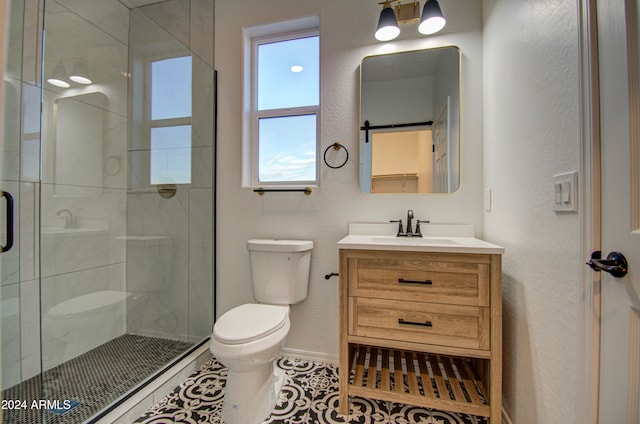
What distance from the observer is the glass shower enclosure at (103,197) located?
1.29 metres

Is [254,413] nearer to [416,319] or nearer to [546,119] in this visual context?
[416,319]

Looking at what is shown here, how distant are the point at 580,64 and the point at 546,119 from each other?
0.21 metres

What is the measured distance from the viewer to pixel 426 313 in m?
1.16

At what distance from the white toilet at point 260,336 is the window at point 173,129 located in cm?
85

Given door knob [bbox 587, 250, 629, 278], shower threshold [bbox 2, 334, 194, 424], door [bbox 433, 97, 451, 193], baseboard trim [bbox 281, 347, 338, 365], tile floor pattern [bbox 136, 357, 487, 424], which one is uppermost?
door [bbox 433, 97, 451, 193]

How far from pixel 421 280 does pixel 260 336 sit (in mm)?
782

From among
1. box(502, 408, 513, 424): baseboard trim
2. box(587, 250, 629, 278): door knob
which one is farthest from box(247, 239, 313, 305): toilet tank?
box(587, 250, 629, 278): door knob

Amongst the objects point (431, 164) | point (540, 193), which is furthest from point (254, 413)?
point (431, 164)

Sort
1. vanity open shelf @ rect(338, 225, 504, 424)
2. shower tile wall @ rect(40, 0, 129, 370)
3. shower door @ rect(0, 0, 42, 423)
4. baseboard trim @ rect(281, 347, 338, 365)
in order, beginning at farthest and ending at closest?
baseboard trim @ rect(281, 347, 338, 365) < shower tile wall @ rect(40, 0, 129, 370) < shower door @ rect(0, 0, 42, 423) < vanity open shelf @ rect(338, 225, 504, 424)

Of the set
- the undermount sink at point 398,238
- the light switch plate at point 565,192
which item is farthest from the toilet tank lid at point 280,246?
the light switch plate at point 565,192

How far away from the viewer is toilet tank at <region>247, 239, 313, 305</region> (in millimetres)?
1586

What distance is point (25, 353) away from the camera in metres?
1.34

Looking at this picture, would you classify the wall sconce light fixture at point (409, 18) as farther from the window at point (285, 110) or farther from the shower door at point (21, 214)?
the shower door at point (21, 214)

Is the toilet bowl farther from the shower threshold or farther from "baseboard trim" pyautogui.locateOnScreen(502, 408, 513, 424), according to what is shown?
"baseboard trim" pyautogui.locateOnScreen(502, 408, 513, 424)
